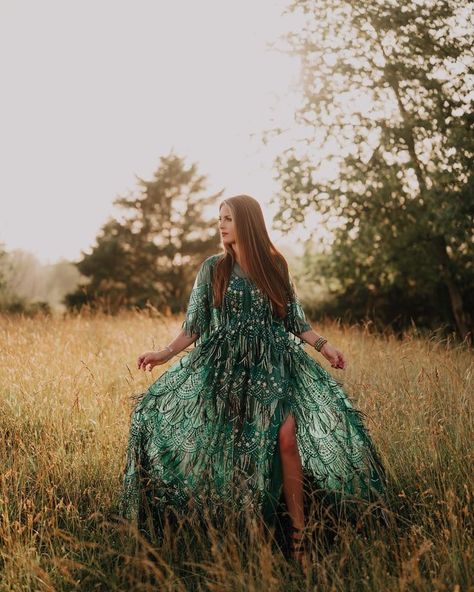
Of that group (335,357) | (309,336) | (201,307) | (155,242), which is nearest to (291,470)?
(335,357)

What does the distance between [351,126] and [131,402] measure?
7.62 metres

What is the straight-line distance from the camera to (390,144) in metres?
10.2

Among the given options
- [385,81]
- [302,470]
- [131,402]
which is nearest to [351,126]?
[385,81]

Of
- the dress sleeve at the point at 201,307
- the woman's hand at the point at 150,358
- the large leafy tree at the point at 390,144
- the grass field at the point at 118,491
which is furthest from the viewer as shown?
the large leafy tree at the point at 390,144

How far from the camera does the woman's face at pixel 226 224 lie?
3.46 metres

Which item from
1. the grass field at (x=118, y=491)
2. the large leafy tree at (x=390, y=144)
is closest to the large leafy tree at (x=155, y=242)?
the large leafy tree at (x=390, y=144)

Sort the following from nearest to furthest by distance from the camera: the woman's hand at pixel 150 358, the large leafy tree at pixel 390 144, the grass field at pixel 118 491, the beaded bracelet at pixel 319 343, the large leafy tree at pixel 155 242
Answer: the grass field at pixel 118 491
the woman's hand at pixel 150 358
the beaded bracelet at pixel 319 343
the large leafy tree at pixel 390 144
the large leafy tree at pixel 155 242

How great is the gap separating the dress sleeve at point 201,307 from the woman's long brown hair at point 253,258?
0.19 ft

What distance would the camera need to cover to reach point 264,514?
3.09 meters

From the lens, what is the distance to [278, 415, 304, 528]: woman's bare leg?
118 inches

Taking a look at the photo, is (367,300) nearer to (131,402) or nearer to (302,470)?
(131,402)

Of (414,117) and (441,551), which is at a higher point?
(414,117)

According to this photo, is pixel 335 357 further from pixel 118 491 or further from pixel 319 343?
pixel 118 491

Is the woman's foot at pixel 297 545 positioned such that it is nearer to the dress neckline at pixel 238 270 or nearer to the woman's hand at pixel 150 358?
the woman's hand at pixel 150 358
